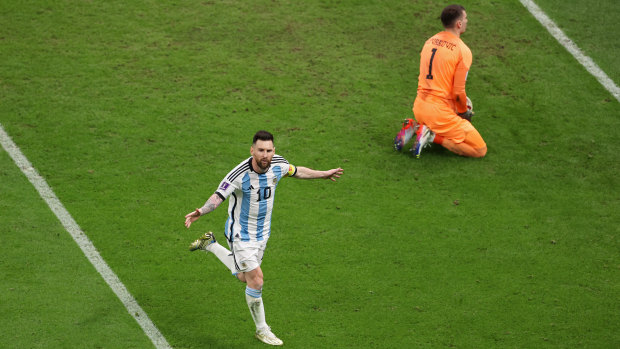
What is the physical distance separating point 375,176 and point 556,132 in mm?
2683

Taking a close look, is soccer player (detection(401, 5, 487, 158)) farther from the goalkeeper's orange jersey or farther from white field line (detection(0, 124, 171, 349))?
white field line (detection(0, 124, 171, 349))

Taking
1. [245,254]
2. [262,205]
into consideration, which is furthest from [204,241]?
[262,205]

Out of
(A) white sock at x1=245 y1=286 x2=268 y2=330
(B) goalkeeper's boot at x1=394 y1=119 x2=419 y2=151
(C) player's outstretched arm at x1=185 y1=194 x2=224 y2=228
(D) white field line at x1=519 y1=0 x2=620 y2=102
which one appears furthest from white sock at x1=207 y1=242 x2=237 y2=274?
(D) white field line at x1=519 y1=0 x2=620 y2=102

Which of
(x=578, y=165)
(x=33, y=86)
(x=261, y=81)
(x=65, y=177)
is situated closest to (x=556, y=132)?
(x=578, y=165)

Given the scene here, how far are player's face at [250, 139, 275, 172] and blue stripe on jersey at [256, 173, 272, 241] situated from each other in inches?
6.6

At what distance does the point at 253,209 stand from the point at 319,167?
8.82 ft

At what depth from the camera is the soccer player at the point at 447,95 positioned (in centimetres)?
921

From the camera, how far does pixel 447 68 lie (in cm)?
926

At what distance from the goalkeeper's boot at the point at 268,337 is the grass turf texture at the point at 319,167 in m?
0.06

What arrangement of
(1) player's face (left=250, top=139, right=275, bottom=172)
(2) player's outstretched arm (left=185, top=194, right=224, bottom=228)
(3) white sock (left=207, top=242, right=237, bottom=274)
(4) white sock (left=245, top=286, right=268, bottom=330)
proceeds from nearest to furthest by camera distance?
(2) player's outstretched arm (left=185, top=194, right=224, bottom=228) < (1) player's face (left=250, top=139, right=275, bottom=172) < (4) white sock (left=245, top=286, right=268, bottom=330) < (3) white sock (left=207, top=242, right=237, bottom=274)

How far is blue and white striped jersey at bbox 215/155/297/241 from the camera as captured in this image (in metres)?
6.42

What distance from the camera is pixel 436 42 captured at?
30.6 feet

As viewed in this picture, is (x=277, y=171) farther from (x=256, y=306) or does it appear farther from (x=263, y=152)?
(x=256, y=306)

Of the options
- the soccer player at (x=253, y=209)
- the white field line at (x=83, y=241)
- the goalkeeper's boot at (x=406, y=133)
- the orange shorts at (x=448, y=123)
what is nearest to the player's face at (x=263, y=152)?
the soccer player at (x=253, y=209)
